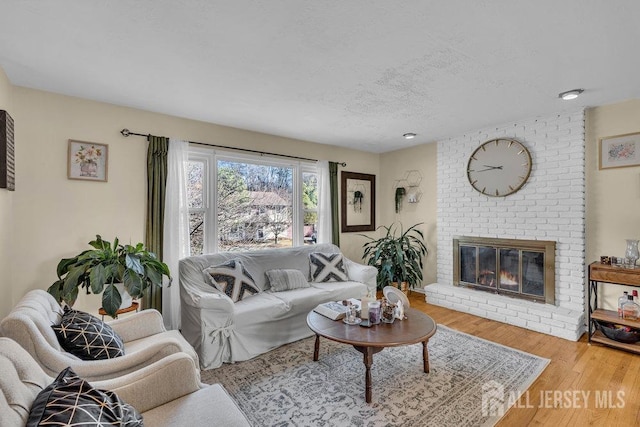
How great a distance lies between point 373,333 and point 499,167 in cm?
291

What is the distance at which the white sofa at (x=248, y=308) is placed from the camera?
259 centimetres

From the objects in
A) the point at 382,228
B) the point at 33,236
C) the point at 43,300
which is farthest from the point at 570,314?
the point at 33,236

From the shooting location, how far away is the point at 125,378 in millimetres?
1391

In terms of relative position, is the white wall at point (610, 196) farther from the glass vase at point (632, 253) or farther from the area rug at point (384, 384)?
the area rug at point (384, 384)

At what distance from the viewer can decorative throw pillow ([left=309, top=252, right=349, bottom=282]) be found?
3.80 m

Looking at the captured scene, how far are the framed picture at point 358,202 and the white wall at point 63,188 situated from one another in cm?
266

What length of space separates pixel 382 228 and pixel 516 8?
13.4 ft

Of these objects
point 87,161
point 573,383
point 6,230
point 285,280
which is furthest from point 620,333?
point 6,230

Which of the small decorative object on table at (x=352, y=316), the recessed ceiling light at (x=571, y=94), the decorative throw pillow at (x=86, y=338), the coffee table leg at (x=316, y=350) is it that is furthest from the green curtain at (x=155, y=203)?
the recessed ceiling light at (x=571, y=94)

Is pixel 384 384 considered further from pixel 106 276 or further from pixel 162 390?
pixel 106 276

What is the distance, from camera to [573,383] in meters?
2.29

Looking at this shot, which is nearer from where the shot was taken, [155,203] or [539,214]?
[155,203]

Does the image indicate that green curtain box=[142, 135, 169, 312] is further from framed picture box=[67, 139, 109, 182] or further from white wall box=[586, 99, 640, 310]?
white wall box=[586, 99, 640, 310]

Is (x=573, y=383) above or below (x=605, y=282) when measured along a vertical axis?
below
